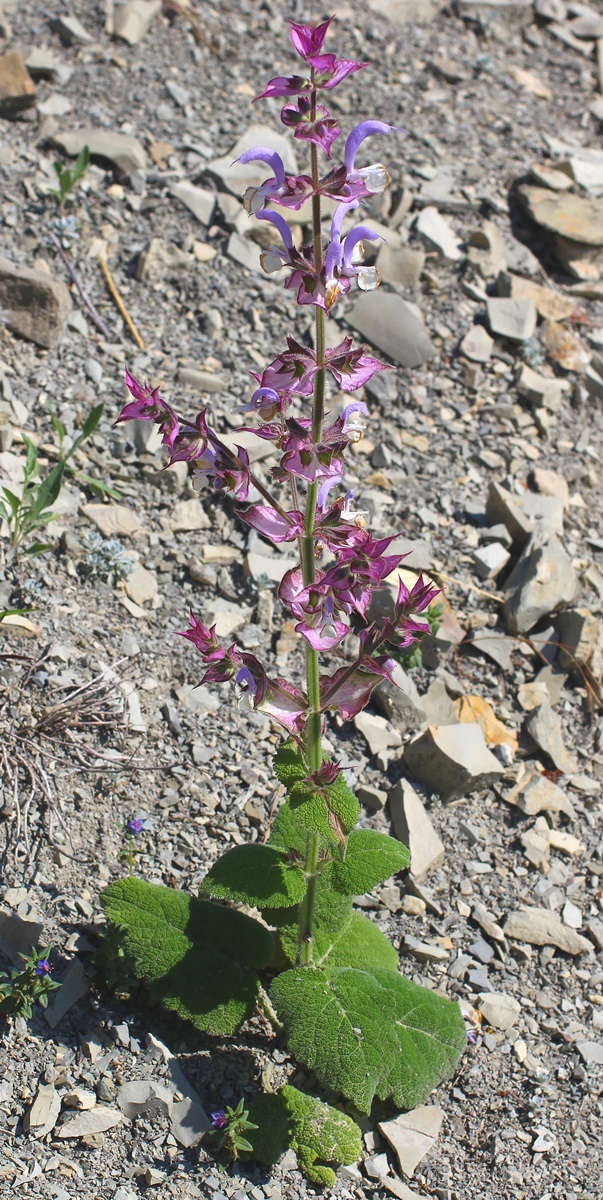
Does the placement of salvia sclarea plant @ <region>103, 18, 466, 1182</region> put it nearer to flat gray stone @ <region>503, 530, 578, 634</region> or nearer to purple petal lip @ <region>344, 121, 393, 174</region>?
purple petal lip @ <region>344, 121, 393, 174</region>

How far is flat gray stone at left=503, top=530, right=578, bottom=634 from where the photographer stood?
4.62 metres

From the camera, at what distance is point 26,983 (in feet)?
10.4

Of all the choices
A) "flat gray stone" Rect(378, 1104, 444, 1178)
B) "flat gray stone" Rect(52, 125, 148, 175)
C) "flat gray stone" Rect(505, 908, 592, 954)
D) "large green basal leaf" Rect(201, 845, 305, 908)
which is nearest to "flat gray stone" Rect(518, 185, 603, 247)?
"flat gray stone" Rect(52, 125, 148, 175)

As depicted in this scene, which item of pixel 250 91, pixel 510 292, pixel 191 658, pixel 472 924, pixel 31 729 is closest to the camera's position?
pixel 31 729

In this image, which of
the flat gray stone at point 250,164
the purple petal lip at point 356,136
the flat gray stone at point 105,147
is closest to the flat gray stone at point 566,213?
the flat gray stone at point 250,164

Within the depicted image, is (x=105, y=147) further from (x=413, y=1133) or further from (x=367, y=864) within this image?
(x=413, y=1133)

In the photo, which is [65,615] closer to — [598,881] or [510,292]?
[598,881]

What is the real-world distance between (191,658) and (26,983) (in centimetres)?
140

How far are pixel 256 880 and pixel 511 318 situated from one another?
3.57 metres

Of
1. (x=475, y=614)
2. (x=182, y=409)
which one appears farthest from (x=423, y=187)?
(x=475, y=614)

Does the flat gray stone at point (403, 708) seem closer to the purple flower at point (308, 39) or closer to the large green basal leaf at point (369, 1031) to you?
the large green basal leaf at point (369, 1031)

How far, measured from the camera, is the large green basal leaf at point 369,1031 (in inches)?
119

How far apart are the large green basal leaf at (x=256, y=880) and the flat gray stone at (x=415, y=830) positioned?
826mm

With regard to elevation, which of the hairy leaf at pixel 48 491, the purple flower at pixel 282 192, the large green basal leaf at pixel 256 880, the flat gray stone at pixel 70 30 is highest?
the purple flower at pixel 282 192
